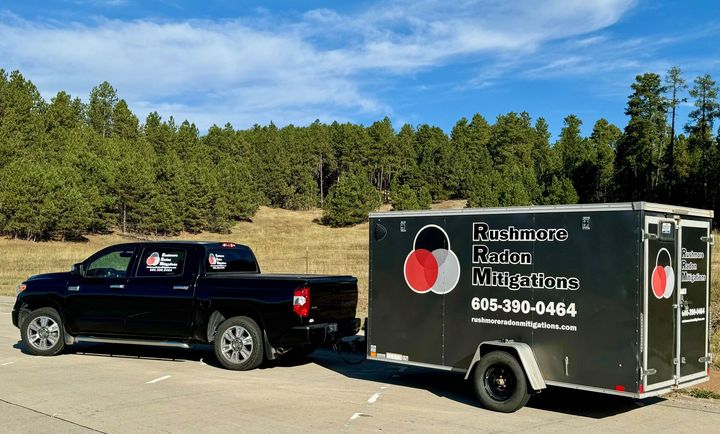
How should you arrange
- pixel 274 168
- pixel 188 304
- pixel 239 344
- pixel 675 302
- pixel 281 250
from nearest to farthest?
pixel 675 302, pixel 239 344, pixel 188 304, pixel 281 250, pixel 274 168

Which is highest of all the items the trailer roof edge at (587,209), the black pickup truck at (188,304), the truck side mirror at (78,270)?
the trailer roof edge at (587,209)

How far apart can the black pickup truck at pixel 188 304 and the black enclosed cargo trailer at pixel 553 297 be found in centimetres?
173

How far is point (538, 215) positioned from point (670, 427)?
2.68 m

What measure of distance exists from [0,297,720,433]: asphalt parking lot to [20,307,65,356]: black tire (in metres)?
0.52

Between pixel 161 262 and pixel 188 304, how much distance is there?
3.21 feet

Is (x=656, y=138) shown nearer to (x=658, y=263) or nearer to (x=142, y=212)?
(x=142, y=212)

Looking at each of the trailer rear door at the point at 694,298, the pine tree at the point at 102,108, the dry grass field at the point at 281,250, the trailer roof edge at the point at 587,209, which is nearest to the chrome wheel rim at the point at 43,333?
the trailer roof edge at the point at 587,209

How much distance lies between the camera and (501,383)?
8.34 m

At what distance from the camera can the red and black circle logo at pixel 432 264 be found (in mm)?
9009

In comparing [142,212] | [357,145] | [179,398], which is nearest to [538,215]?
[179,398]

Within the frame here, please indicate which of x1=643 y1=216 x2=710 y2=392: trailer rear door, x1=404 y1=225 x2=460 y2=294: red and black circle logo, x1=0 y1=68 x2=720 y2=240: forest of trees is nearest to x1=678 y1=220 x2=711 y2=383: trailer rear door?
x1=643 y1=216 x2=710 y2=392: trailer rear door

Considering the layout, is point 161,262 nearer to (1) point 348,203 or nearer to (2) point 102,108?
(1) point 348,203

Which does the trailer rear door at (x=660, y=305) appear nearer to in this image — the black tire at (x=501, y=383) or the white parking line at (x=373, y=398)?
the black tire at (x=501, y=383)

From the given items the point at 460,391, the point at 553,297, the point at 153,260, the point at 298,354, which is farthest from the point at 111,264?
the point at 553,297
